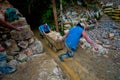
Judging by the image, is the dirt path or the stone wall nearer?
the dirt path

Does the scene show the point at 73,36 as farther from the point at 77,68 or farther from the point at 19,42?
the point at 19,42

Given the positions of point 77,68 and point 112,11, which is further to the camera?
point 112,11

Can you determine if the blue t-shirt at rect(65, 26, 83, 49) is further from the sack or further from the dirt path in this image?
the sack

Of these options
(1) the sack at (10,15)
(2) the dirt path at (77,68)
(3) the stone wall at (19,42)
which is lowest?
(2) the dirt path at (77,68)

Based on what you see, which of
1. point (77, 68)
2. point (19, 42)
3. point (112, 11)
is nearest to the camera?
point (77, 68)


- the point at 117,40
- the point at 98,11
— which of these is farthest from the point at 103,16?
the point at 117,40

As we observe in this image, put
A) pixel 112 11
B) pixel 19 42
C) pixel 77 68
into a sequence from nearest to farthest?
1. pixel 77 68
2. pixel 19 42
3. pixel 112 11

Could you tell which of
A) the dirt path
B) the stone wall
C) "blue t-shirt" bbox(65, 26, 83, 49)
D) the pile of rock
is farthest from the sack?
the pile of rock

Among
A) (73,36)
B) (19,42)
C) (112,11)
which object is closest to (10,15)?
(19,42)

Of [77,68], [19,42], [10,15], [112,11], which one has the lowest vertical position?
[77,68]

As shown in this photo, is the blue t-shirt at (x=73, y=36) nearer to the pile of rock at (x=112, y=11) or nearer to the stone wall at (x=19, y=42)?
the stone wall at (x=19, y=42)

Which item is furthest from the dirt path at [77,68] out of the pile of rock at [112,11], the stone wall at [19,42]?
the pile of rock at [112,11]

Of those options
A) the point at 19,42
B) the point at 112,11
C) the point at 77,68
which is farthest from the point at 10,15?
the point at 112,11

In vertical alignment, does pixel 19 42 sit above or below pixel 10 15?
below
